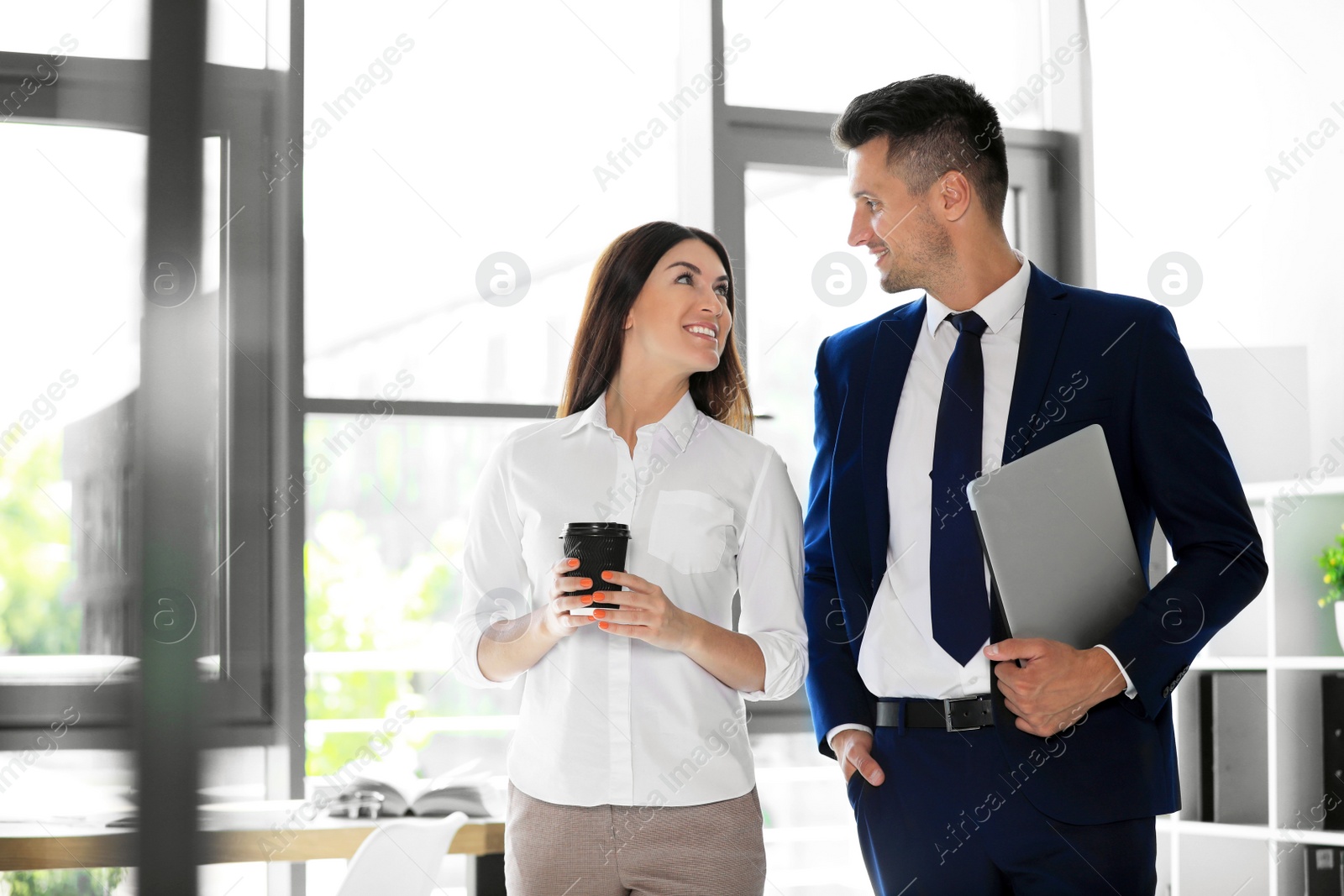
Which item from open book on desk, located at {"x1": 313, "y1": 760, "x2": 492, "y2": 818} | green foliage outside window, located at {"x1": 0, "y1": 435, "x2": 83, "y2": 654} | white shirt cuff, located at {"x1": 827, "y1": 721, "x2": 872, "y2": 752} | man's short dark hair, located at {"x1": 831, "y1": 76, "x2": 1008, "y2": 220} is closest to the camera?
white shirt cuff, located at {"x1": 827, "y1": 721, "x2": 872, "y2": 752}

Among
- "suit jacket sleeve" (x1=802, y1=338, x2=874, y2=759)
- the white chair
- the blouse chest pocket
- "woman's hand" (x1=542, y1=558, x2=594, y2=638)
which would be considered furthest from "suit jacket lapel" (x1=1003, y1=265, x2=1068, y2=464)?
the white chair

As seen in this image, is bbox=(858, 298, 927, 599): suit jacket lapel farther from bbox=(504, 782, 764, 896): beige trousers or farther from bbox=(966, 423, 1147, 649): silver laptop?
bbox=(504, 782, 764, 896): beige trousers

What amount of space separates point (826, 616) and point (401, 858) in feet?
3.60

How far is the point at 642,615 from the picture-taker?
1.49 meters

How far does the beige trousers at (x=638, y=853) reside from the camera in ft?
5.11

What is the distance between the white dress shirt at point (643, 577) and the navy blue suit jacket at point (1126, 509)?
3.3 inches

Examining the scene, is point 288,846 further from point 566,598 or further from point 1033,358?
point 1033,358

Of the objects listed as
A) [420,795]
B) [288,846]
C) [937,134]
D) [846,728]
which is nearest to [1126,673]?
[846,728]

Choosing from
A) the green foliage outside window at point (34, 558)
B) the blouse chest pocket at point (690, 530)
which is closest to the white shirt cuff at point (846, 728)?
the blouse chest pocket at point (690, 530)

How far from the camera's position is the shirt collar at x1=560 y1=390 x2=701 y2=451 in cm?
182

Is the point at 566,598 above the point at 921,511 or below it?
below

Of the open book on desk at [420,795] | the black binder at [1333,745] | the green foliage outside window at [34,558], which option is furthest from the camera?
the green foliage outside window at [34,558]

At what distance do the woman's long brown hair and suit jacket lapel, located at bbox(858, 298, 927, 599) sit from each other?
0.90 ft

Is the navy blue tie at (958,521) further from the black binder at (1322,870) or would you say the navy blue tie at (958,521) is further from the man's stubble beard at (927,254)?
the black binder at (1322,870)
